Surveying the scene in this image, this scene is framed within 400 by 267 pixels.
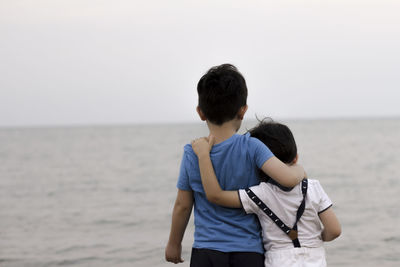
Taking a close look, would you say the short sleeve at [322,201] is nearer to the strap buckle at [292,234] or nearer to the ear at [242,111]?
the strap buckle at [292,234]

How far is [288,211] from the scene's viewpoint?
2363 millimetres

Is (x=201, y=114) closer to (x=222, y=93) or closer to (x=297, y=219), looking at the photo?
(x=222, y=93)

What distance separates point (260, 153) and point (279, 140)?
0.66ft

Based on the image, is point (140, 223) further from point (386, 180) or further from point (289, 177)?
point (386, 180)

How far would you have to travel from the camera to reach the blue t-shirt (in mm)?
2309

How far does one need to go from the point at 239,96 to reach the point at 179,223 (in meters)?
0.64

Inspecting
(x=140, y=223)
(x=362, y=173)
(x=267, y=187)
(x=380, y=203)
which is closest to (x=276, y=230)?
A: (x=267, y=187)

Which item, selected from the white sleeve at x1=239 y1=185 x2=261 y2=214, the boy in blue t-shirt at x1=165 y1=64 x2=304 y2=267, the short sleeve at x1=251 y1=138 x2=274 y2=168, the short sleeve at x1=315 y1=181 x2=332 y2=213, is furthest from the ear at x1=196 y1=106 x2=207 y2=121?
the short sleeve at x1=315 y1=181 x2=332 y2=213

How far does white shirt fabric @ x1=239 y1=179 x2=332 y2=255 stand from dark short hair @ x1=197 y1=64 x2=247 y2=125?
34 cm

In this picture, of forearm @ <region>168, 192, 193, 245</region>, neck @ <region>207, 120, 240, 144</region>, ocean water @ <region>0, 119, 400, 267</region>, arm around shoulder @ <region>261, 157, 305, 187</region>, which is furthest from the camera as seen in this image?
ocean water @ <region>0, 119, 400, 267</region>

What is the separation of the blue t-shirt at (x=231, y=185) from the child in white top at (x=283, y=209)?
0.05 meters

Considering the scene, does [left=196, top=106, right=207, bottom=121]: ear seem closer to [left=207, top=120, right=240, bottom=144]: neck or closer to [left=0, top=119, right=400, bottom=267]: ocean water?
[left=207, top=120, right=240, bottom=144]: neck

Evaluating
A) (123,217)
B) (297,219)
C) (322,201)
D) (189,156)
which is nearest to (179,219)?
(189,156)

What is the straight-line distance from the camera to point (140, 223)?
10.0 metres
